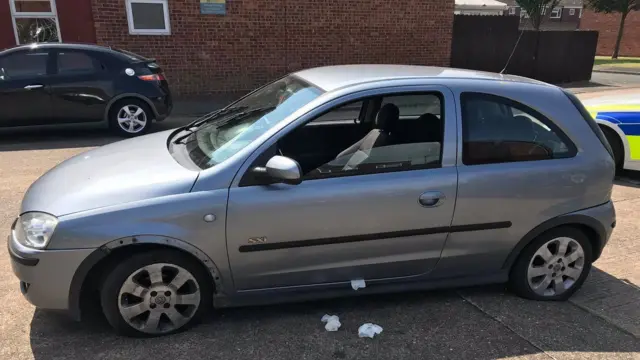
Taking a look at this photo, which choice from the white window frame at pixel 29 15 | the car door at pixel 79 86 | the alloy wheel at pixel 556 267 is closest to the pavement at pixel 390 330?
the alloy wheel at pixel 556 267

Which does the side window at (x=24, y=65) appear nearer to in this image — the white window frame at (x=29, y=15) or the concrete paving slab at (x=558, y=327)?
the white window frame at (x=29, y=15)

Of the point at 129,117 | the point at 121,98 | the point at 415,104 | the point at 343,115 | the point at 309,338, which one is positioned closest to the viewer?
the point at 309,338

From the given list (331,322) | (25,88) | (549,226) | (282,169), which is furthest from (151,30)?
(549,226)

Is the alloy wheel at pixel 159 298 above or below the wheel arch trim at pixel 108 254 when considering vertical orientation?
below

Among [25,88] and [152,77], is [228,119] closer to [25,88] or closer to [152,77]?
[152,77]

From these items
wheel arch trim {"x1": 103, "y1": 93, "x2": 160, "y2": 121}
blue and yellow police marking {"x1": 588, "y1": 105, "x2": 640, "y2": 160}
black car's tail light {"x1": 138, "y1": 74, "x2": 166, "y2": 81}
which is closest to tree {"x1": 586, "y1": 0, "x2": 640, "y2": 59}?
blue and yellow police marking {"x1": 588, "y1": 105, "x2": 640, "y2": 160}

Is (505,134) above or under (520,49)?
above

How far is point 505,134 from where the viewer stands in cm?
324

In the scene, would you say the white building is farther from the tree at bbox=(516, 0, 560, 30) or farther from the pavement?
the pavement

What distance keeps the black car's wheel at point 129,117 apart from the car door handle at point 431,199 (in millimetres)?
6632

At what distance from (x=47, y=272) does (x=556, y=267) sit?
3159 millimetres

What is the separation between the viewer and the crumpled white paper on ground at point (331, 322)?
121 inches

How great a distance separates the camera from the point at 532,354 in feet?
9.50

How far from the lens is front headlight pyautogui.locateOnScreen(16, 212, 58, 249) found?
2674mm
